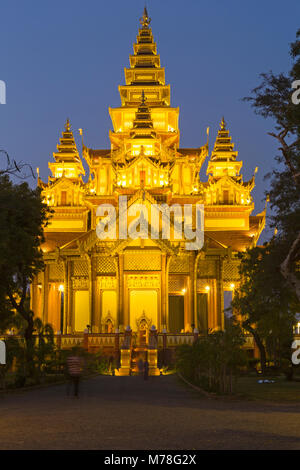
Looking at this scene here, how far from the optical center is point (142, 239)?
1684 inches

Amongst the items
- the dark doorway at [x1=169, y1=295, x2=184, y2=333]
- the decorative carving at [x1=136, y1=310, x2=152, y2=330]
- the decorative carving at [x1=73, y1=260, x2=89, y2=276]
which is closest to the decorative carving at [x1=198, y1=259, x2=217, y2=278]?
the decorative carving at [x1=136, y1=310, x2=152, y2=330]

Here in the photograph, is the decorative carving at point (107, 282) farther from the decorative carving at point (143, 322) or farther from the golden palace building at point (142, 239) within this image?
the decorative carving at point (143, 322)

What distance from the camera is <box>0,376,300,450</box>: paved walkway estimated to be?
32.9ft

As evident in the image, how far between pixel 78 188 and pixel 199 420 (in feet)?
154

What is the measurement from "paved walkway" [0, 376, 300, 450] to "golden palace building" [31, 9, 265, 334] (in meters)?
23.0

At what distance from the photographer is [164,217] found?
4453 cm

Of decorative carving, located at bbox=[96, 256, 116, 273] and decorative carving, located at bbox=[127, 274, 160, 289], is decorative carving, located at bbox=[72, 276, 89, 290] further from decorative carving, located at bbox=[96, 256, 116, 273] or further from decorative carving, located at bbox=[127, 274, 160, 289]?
decorative carving, located at bbox=[127, 274, 160, 289]

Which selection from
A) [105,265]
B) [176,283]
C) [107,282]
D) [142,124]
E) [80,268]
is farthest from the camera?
[142,124]

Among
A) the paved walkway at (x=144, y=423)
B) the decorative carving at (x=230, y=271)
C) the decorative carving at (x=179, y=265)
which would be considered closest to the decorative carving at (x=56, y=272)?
the decorative carving at (x=179, y=265)

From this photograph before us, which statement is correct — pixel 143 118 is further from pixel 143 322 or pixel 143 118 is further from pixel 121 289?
pixel 143 322

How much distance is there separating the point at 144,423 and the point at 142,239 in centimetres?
3024

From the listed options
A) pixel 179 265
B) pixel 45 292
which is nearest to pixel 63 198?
pixel 45 292

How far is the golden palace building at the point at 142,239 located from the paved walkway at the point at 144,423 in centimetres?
2302
